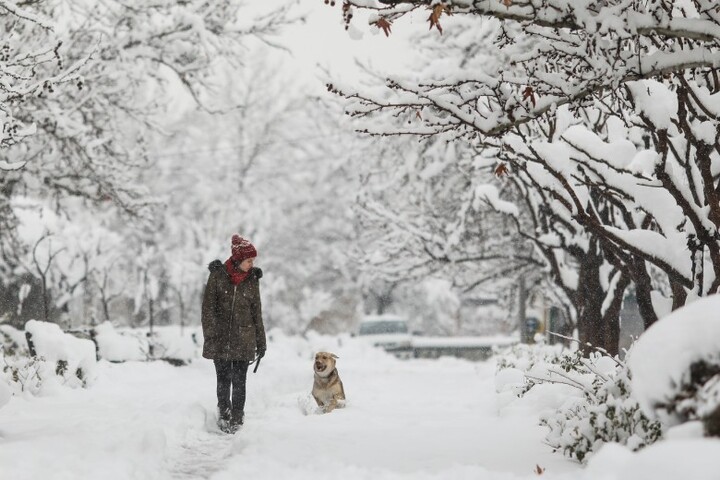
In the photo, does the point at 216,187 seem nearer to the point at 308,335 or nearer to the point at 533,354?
the point at 308,335

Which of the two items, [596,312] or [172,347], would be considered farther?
[172,347]

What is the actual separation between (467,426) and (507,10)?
368 cm

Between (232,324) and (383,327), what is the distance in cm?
1927

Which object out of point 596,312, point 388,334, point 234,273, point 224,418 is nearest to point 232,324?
point 234,273

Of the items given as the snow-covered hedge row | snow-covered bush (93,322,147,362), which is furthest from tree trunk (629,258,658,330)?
snow-covered bush (93,322,147,362)

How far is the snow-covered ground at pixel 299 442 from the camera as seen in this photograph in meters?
4.17

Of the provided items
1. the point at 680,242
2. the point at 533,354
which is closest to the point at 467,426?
the point at 680,242

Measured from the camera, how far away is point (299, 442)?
539cm

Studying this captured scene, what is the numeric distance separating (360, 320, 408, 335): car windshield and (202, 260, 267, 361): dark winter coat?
62.1ft

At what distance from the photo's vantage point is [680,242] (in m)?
5.56

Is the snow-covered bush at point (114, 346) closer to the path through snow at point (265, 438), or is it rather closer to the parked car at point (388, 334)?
the path through snow at point (265, 438)

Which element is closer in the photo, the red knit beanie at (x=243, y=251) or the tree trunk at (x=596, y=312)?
the red knit beanie at (x=243, y=251)

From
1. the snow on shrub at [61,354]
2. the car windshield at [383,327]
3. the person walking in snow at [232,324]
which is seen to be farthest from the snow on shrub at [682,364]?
the car windshield at [383,327]

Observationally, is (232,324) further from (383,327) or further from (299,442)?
(383,327)
